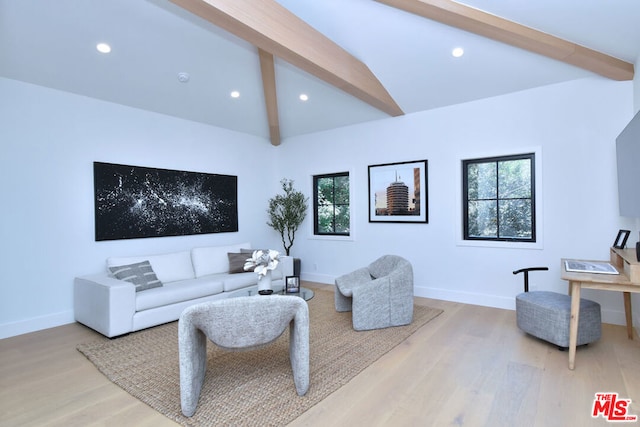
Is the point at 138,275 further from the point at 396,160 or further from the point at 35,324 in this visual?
the point at 396,160

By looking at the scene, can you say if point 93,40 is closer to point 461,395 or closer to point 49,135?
point 49,135

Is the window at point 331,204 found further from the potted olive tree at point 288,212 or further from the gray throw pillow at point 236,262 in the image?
the gray throw pillow at point 236,262

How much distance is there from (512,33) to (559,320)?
2567 mm

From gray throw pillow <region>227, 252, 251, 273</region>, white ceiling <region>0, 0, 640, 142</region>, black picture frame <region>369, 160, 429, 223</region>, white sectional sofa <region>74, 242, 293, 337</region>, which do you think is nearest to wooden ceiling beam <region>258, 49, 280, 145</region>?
white ceiling <region>0, 0, 640, 142</region>

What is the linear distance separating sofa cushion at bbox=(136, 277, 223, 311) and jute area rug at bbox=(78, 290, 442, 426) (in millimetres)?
286

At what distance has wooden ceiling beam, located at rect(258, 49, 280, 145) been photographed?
4111 mm

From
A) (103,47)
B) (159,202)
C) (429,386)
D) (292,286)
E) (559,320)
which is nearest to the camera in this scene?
(429,386)

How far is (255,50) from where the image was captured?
3.97 meters

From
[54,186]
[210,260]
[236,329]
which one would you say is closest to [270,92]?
[210,260]

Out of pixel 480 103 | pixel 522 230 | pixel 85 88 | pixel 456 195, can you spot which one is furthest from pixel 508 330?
pixel 85 88

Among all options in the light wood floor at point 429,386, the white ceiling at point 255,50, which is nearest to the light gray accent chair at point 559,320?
the light wood floor at point 429,386

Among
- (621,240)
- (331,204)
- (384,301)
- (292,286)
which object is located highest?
(331,204)

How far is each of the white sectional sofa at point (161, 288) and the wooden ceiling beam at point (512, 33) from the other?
332cm

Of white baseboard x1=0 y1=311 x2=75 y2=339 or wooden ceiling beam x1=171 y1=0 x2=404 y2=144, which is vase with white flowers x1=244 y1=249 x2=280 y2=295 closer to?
wooden ceiling beam x1=171 y1=0 x2=404 y2=144
